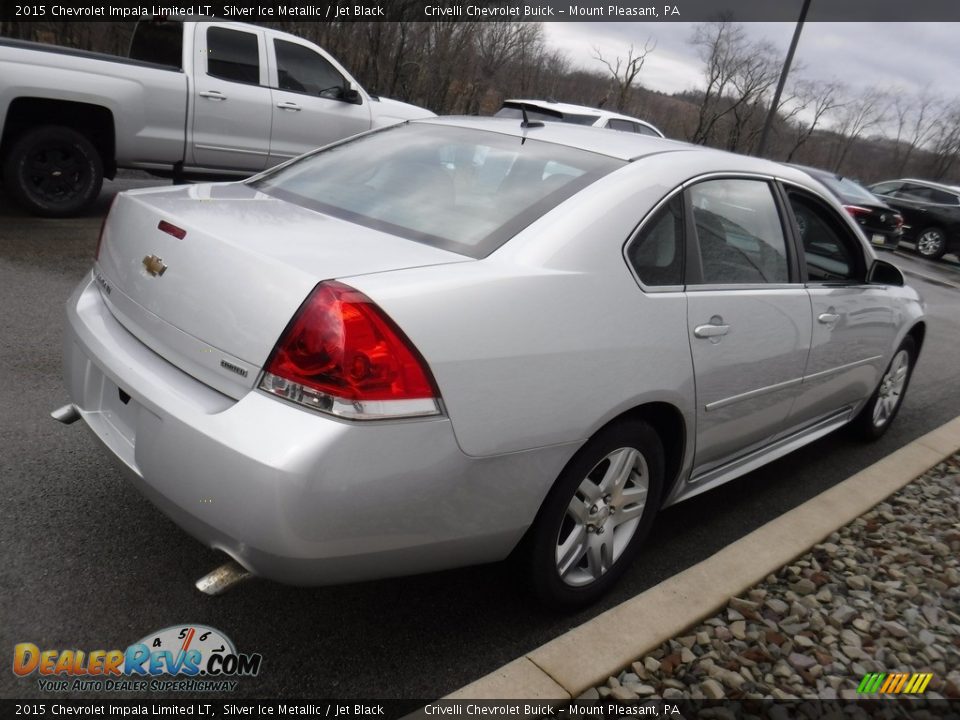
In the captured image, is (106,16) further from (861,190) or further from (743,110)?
(743,110)

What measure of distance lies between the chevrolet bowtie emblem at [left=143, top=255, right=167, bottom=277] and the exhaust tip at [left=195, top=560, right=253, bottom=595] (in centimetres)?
87

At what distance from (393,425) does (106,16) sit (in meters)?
17.4

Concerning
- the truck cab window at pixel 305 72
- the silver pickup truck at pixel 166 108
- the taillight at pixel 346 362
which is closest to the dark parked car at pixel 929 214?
the silver pickup truck at pixel 166 108

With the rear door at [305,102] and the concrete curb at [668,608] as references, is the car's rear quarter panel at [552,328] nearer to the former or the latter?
the concrete curb at [668,608]

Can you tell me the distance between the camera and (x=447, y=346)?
2.07 metres

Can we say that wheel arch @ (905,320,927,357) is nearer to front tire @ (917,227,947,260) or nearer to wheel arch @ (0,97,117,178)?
wheel arch @ (0,97,117,178)

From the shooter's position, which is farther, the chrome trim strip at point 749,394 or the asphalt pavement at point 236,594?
the chrome trim strip at point 749,394

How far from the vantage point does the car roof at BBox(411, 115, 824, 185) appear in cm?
299

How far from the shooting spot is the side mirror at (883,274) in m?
4.07

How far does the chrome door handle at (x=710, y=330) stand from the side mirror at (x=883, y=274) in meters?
1.59

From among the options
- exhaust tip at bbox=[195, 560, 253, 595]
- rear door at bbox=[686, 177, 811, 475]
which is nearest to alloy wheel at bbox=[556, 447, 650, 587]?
rear door at bbox=[686, 177, 811, 475]

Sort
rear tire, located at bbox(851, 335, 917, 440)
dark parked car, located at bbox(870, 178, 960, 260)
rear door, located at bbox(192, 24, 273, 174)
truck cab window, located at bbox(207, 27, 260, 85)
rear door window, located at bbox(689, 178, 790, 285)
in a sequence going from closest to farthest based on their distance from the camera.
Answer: rear door window, located at bbox(689, 178, 790, 285) → rear tire, located at bbox(851, 335, 917, 440) → rear door, located at bbox(192, 24, 273, 174) → truck cab window, located at bbox(207, 27, 260, 85) → dark parked car, located at bbox(870, 178, 960, 260)

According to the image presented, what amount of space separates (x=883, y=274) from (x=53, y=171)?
21.9 ft

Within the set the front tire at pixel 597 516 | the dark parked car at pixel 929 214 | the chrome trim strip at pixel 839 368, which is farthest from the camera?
the dark parked car at pixel 929 214
